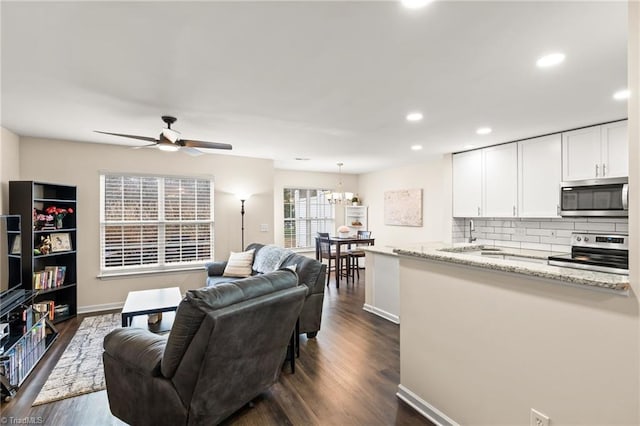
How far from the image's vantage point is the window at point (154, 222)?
15.2 feet

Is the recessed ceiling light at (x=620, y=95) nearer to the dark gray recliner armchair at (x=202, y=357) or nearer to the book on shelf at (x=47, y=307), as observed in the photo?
the dark gray recliner armchair at (x=202, y=357)

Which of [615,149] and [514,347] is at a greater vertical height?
[615,149]

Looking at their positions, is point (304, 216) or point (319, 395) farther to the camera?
point (304, 216)

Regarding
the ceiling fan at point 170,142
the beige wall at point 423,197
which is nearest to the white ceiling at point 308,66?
the ceiling fan at point 170,142

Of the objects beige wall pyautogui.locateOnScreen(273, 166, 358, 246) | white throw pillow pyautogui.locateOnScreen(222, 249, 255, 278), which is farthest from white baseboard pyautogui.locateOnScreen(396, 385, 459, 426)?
beige wall pyautogui.locateOnScreen(273, 166, 358, 246)

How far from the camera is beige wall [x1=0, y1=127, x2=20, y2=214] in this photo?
3.57m

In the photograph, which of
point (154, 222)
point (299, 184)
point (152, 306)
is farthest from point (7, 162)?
point (299, 184)

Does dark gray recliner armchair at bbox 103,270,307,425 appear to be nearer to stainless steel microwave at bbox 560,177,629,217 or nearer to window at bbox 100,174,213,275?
window at bbox 100,174,213,275

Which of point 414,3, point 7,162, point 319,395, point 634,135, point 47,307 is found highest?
point 414,3

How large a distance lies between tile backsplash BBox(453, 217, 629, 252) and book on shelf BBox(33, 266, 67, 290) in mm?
5841

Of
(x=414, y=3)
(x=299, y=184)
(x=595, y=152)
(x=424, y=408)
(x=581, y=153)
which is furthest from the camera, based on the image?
(x=299, y=184)

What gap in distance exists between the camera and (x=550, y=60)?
6.82ft

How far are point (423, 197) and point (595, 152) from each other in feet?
9.85

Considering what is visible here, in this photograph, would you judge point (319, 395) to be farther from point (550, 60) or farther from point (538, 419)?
point (550, 60)
